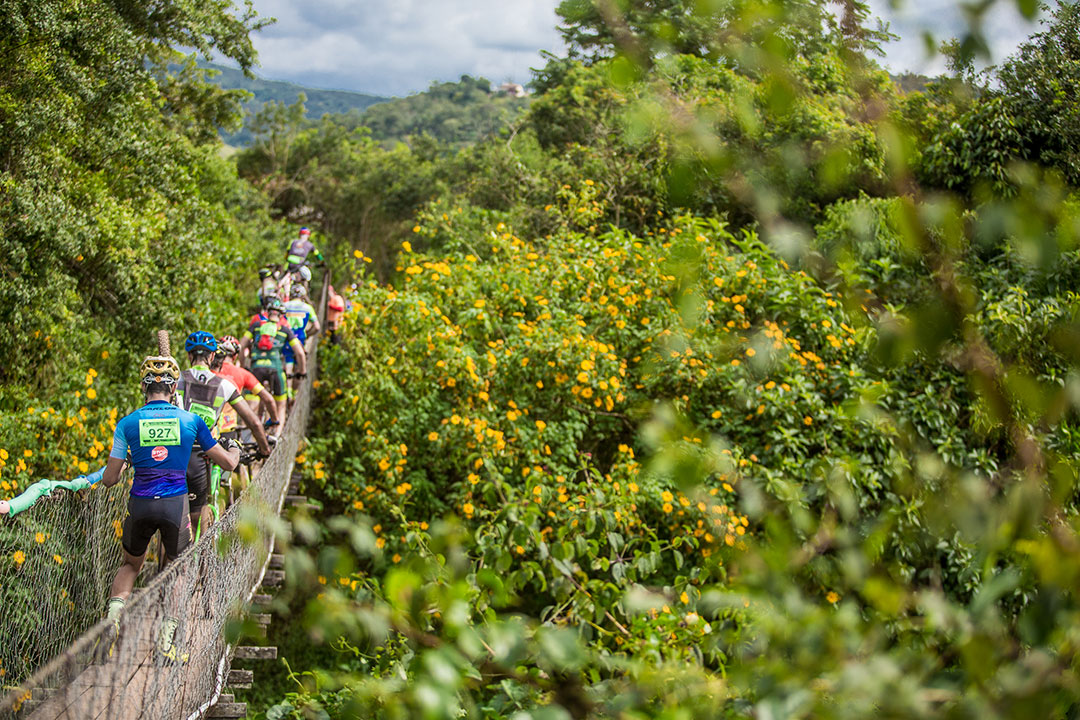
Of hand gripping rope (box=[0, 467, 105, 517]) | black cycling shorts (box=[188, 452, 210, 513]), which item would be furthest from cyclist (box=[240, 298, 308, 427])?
hand gripping rope (box=[0, 467, 105, 517])

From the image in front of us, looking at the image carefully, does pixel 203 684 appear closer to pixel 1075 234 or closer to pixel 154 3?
pixel 1075 234

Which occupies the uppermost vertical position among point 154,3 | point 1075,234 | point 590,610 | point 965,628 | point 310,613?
point 154,3

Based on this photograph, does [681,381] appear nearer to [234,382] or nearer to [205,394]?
[234,382]

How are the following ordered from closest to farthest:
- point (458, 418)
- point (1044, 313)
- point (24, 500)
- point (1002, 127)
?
point (24, 500), point (1044, 313), point (458, 418), point (1002, 127)

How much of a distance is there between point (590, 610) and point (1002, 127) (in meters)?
7.92

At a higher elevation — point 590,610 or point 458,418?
point 458,418

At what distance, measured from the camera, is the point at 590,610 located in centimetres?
535

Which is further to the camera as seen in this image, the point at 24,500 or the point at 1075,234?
the point at 24,500

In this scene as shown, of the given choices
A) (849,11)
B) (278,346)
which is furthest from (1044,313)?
(849,11)

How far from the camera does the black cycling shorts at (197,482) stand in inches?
181

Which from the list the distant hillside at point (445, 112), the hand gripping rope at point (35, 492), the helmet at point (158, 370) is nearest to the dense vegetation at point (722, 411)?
the hand gripping rope at point (35, 492)

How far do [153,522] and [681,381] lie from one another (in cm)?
543

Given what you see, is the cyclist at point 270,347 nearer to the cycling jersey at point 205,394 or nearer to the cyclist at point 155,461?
the cycling jersey at point 205,394

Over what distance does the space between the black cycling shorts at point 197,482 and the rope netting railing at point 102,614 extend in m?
0.30
